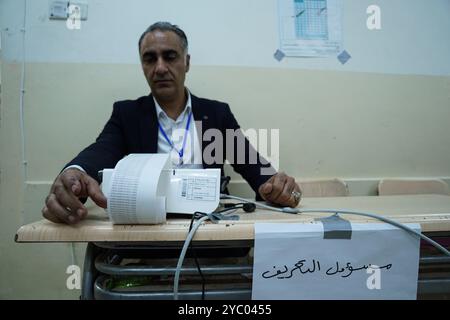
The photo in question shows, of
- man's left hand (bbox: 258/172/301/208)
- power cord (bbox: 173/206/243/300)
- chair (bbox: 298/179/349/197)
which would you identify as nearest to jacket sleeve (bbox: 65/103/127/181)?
power cord (bbox: 173/206/243/300)

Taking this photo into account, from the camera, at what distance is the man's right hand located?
51 cm

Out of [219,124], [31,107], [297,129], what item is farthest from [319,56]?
[31,107]

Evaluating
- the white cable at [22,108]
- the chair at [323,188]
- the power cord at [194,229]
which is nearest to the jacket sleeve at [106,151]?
the power cord at [194,229]

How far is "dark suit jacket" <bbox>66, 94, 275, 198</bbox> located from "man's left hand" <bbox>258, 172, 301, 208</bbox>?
212 millimetres

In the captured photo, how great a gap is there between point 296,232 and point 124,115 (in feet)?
2.75

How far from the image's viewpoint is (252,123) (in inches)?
56.0

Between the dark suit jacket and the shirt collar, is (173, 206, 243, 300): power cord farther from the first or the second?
the shirt collar

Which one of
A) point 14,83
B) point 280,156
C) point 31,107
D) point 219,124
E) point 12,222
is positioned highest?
point 14,83

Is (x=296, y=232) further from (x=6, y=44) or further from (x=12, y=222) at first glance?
(x=6, y=44)

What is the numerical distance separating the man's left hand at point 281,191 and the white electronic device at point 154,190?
0.18 m

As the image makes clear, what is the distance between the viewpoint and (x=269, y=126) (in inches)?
56.2

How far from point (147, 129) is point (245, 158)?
41 centimetres

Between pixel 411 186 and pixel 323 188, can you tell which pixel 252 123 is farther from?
pixel 411 186

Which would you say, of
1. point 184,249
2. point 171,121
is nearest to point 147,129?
point 171,121
